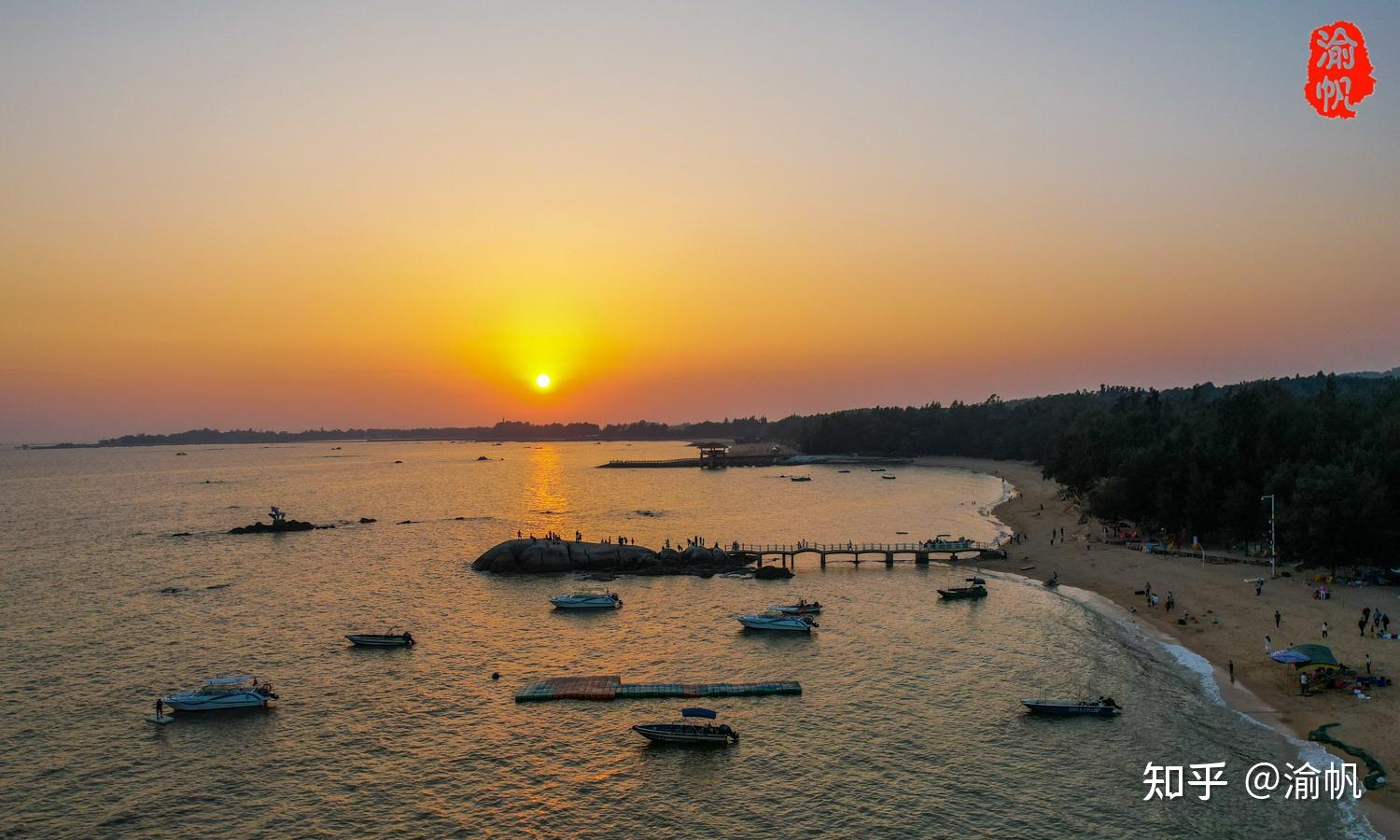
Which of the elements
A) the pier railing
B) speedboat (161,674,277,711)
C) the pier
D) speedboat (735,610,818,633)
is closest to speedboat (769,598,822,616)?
speedboat (735,610,818,633)

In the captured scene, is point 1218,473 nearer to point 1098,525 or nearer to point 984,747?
point 1098,525

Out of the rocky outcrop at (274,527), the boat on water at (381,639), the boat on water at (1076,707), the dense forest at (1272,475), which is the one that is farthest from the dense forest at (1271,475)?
the rocky outcrop at (274,527)

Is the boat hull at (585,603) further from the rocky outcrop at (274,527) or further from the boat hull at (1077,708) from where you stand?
the rocky outcrop at (274,527)

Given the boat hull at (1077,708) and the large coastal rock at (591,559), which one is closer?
the boat hull at (1077,708)

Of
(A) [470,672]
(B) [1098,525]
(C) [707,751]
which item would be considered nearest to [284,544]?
(A) [470,672]

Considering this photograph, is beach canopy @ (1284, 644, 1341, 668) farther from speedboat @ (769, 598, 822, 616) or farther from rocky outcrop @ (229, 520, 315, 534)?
rocky outcrop @ (229, 520, 315, 534)

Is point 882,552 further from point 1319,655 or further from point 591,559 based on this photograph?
point 1319,655

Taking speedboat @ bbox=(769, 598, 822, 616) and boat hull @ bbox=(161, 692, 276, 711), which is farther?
speedboat @ bbox=(769, 598, 822, 616)
